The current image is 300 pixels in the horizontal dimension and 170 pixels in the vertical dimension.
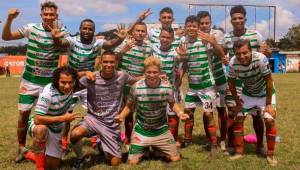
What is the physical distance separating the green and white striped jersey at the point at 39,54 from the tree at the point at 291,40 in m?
85.8

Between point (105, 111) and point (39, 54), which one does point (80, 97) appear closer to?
point (105, 111)

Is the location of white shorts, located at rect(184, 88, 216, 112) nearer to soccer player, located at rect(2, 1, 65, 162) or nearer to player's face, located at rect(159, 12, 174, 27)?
player's face, located at rect(159, 12, 174, 27)

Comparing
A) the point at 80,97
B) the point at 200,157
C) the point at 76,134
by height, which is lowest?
the point at 200,157

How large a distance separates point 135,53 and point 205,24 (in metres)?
1.35

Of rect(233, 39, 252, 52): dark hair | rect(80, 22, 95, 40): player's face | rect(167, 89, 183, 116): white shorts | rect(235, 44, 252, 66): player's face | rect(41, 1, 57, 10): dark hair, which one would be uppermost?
rect(41, 1, 57, 10): dark hair

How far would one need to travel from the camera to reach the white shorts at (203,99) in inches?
303

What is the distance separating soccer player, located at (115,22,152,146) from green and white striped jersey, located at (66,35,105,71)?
20.3 inches

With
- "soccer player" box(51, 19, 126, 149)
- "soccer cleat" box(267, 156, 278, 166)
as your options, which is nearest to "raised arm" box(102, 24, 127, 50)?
"soccer player" box(51, 19, 126, 149)

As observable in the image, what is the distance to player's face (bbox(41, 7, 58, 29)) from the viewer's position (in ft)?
22.6

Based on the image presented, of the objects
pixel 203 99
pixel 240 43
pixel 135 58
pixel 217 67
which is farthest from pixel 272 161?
pixel 135 58

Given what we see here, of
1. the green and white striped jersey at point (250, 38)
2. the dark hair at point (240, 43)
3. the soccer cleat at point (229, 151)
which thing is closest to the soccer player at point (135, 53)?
the green and white striped jersey at point (250, 38)

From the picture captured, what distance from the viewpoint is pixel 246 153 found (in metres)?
7.69

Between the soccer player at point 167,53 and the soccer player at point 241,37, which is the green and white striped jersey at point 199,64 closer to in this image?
the soccer player at point 167,53

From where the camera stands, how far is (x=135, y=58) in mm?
7844
